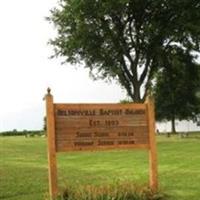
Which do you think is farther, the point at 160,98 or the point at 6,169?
the point at 160,98

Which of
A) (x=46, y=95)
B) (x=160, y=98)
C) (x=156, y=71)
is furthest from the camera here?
(x=160, y=98)

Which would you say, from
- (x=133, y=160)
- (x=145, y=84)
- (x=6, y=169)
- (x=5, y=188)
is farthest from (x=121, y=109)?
(x=145, y=84)

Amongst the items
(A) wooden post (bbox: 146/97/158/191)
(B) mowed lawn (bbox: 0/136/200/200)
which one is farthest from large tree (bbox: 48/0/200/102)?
(A) wooden post (bbox: 146/97/158/191)

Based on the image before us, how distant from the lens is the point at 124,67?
53.6m

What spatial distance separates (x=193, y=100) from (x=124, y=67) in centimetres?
3124

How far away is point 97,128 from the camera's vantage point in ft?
46.3

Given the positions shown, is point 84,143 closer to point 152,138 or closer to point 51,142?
point 51,142

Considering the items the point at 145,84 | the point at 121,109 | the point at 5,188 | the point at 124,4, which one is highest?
the point at 124,4

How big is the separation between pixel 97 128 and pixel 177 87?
52.4 m

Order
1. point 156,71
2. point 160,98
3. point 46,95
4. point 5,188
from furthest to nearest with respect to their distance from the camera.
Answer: point 160,98 < point 156,71 < point 5,188 < point 46,95

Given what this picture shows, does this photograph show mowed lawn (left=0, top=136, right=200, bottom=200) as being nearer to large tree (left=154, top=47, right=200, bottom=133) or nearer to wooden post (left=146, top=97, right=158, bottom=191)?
wooden post (left=146, top=97, right=158, bottom=191)

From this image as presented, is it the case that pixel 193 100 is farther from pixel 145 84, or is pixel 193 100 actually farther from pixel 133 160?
pixel 133 160

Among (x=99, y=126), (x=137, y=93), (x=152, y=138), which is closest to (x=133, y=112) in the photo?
(x=152, y=138)

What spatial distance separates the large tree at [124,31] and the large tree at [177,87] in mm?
2144
